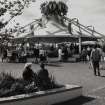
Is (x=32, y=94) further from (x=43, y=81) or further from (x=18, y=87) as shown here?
(x=43, y=81)

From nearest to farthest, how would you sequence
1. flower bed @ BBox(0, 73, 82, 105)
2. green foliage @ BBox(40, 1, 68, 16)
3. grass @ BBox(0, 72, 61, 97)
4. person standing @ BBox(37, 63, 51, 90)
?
flower bed @ BBox(0, 73, 82, 105)
grass @ BBox(0, 72, 61, 97)
person standing @ BBox(37, 63, 51, 90)
green foliage @ BBox(40, 1, 68, 16)

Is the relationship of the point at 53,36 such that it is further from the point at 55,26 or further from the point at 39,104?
the point at 39,104


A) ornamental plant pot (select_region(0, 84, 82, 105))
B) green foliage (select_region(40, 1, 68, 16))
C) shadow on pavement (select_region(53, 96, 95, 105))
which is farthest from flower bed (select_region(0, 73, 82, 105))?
green foliage (select_region(40, 1, 68, 16))

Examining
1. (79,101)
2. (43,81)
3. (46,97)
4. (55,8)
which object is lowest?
(79,101)

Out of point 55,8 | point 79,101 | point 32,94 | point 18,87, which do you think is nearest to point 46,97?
point 32,94

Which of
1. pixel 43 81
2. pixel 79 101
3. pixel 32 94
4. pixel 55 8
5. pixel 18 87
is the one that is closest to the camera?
pixel 32 94

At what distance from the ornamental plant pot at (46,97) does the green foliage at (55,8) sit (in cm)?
5220

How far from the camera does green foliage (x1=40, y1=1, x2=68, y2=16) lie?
208ft

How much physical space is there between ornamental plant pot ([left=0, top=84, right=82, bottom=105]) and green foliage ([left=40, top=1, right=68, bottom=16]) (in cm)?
5220

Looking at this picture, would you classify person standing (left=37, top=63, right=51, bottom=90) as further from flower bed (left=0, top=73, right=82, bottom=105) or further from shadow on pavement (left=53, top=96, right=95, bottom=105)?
shadow on pavement (left=53, top=96, right=95, bottom=105)

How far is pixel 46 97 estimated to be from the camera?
406 inches

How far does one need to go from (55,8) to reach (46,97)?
5421cm

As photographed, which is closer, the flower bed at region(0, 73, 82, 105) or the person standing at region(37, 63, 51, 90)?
the flower bed at region(0, 73, 82, 105)

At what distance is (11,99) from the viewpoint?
9.28 meters
